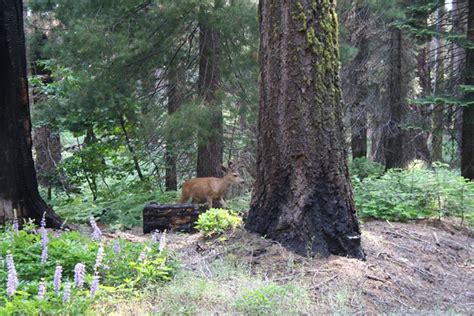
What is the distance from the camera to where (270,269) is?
5836 millimetres

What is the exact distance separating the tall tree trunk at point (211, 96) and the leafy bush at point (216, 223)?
3.80 m

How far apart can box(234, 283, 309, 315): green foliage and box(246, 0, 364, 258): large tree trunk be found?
1.06 m

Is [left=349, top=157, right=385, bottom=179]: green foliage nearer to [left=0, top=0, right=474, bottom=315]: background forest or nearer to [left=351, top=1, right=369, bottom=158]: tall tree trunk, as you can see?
[left=0, top=0, right=474, bottom=315]: background forest

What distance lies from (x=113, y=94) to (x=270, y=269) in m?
6.45

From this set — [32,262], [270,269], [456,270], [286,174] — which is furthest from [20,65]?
[456,270]

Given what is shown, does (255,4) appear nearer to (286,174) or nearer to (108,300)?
(286,174)

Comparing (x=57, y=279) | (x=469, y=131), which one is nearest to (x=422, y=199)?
(x=469, y=131)

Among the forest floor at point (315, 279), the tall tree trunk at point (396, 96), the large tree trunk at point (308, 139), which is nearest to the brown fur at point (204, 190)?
the forest floor at point (315, 279)

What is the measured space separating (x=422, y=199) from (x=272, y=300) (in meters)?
5.27

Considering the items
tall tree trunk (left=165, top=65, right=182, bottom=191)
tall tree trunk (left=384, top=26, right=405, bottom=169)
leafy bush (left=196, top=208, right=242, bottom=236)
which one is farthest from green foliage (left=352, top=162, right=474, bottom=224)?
tall tree trunk (left=384, top=26, right=405, bottom=169)

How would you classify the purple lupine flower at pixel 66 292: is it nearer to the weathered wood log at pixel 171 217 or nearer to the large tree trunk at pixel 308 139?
the large tree trunk at pixel 308 139

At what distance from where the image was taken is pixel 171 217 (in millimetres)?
8242

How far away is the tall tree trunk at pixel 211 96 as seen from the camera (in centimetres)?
1084

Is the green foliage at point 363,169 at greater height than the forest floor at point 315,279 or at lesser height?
greater
